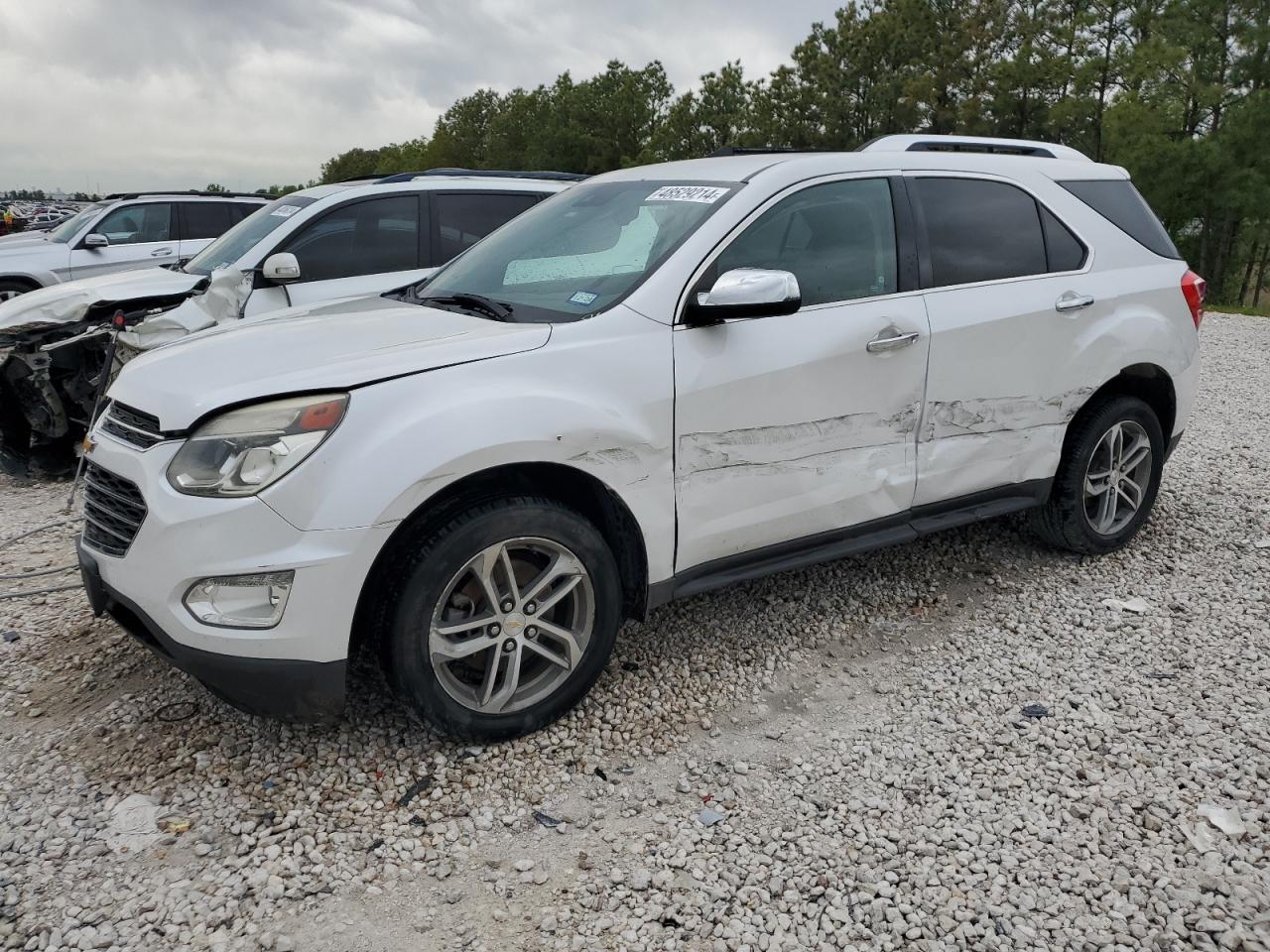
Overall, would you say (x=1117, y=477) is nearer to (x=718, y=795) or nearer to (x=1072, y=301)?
(x=1072, y=301)

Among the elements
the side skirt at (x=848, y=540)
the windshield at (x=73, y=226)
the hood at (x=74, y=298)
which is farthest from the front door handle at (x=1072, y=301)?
the windshield at (x=73, y=226)

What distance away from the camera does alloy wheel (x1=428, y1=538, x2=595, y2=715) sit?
119 inches

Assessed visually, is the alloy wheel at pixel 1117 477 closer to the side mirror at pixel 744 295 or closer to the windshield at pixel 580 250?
the side mirror at pixel 744 295

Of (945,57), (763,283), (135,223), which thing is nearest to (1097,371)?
(763,283)

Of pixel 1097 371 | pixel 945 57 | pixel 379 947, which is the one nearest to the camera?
pixel 379 947

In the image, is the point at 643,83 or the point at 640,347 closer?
the point at 640,347

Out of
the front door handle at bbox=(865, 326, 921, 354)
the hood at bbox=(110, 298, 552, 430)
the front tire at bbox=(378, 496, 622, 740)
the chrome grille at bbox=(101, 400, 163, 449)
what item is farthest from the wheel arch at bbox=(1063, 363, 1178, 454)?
the chrome grille at bbox=(101, 400, 163, 449)

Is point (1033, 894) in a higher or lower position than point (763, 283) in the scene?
lower

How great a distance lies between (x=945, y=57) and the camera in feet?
125

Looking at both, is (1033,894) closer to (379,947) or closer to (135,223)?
(379,947)

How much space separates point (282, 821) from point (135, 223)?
10708 mm

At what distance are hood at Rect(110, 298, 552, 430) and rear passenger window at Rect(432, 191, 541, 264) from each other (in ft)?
12.2

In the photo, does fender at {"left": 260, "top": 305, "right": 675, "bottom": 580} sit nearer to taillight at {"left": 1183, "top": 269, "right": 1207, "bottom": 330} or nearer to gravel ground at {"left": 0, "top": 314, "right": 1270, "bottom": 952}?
gravel ground at {"left": 0, "top": 314, "right": 1270, "bottom": 952}

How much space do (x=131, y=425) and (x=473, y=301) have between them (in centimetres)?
123
